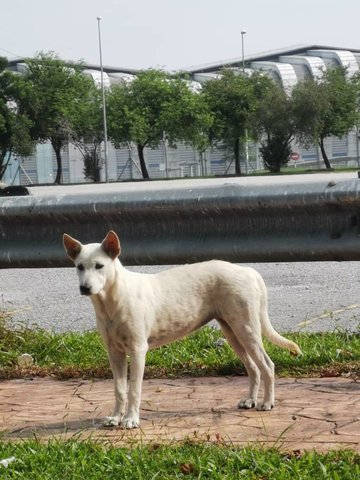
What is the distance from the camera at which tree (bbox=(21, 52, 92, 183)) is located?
2790 inches

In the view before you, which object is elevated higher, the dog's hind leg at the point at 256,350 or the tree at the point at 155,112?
the tree at the point at 155,112

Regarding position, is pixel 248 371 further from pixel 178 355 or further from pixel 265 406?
pixel 178 355

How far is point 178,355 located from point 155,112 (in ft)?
216

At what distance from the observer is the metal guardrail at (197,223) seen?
20.6ft

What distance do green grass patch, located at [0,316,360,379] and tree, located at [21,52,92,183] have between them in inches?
2522

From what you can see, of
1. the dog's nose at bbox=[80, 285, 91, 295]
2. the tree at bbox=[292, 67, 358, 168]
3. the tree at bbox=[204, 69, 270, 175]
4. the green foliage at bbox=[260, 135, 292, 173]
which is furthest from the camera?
the tree at bbox=[204, 69, 270, 175]

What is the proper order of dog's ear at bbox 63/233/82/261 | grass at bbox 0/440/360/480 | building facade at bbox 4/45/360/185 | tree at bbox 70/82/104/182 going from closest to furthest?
grass at bbox 0/440/360/480 → dog's ear at bbox 63/233/82/261 → tree at bbox 70/82/104/182 → building facade at bbox 4/45/360/185

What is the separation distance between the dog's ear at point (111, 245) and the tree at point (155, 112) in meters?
65.1

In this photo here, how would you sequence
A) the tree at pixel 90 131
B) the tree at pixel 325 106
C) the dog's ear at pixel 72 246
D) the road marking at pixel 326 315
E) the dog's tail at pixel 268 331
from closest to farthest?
1. the dog's ear at pixel 72 246
2. the dog's tail at pixel 268 331
3. the road marking at pixel 326 315
4. the tree at pixel 325 106
5. the tree at pixel 90 131

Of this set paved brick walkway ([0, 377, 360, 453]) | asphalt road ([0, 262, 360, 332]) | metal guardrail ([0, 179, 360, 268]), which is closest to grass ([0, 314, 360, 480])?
paved brick walkway ([0, 377, 360, 453])

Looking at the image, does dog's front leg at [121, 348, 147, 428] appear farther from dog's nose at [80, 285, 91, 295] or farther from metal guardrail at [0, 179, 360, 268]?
metal guardrail at [0, 179, 360, 268]

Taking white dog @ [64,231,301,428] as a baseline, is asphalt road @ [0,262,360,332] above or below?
below

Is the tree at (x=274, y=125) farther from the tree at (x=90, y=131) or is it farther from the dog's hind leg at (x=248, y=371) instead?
the dog's hind leg at (x=248, y=371)

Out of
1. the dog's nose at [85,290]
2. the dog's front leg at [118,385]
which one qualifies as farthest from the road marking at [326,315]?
the dog's nose at [85,290]
